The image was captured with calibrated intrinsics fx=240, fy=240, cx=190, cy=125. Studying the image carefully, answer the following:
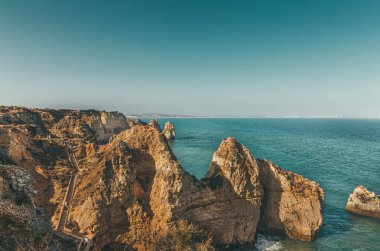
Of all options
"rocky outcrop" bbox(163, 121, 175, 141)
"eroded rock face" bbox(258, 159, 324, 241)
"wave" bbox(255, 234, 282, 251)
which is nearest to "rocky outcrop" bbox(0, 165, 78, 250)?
"wave" bbox(255, 234, 282, 251)

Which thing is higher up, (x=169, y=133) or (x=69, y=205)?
(x=69, y=205)

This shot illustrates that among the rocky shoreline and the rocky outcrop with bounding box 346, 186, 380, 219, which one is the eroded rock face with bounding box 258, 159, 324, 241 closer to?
the rocky shoreline

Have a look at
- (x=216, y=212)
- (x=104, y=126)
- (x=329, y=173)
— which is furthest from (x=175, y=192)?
(x=104, y=126)

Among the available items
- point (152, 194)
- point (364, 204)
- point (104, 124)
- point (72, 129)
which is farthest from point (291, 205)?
point (104, 124)

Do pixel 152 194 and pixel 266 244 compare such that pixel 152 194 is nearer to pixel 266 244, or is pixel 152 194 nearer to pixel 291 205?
pixel 266 244

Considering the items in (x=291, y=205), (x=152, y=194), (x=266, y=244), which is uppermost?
(x=152, y=194)

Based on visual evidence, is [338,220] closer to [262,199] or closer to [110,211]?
[262,199]
